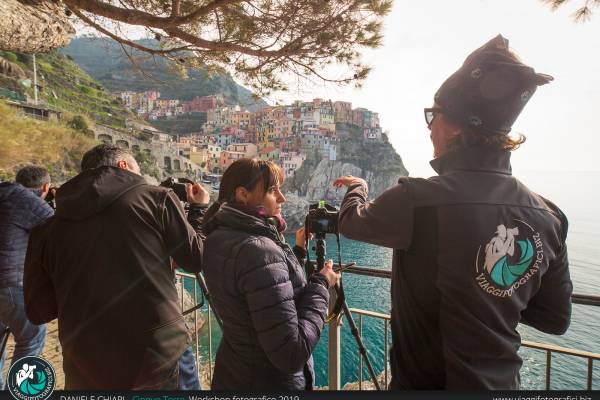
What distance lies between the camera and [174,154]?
58875 mm

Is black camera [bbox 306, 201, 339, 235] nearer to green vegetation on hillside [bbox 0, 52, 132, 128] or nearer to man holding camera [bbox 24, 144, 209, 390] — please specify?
man holding camera [bbox 24, 144, 209, 390]

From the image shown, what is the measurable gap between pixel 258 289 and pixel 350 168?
78.8 metres

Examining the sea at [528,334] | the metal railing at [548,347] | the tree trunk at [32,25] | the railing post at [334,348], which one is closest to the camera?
the metal railing at [548,347]

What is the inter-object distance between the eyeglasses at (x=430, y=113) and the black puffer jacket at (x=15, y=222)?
104 inches

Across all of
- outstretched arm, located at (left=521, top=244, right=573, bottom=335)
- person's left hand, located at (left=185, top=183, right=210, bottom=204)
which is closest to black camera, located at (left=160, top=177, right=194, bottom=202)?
person's left hand, located at (left=185, top=183, right=210, bottom=204)

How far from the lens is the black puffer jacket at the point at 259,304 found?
1185 mm

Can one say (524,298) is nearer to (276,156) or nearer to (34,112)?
(34,112)

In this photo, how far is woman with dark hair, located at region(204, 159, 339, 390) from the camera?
119cm

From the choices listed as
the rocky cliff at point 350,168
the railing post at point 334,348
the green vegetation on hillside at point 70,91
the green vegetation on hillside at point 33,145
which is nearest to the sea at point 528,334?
the railing post at point 334,348

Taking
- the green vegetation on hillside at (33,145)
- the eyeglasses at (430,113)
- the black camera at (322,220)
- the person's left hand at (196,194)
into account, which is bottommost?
the black camera at (322,220)

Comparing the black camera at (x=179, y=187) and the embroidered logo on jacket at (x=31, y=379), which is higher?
the black camera at (x=179, y=187)

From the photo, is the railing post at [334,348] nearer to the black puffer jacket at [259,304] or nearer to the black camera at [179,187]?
the black puffer jacket at [259,304]

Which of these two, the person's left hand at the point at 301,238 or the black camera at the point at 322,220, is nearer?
the black camera at the point at 322,220

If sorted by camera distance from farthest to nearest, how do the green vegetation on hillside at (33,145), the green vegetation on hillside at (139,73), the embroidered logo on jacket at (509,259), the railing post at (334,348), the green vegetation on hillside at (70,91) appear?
the green vegetation on hillside at (70,91), the green vegetation on hillside at (33,145), the green vegetation on hillside at (139,73), the railing post at (334,348), the embroidered logo on jacket at (509,259)
